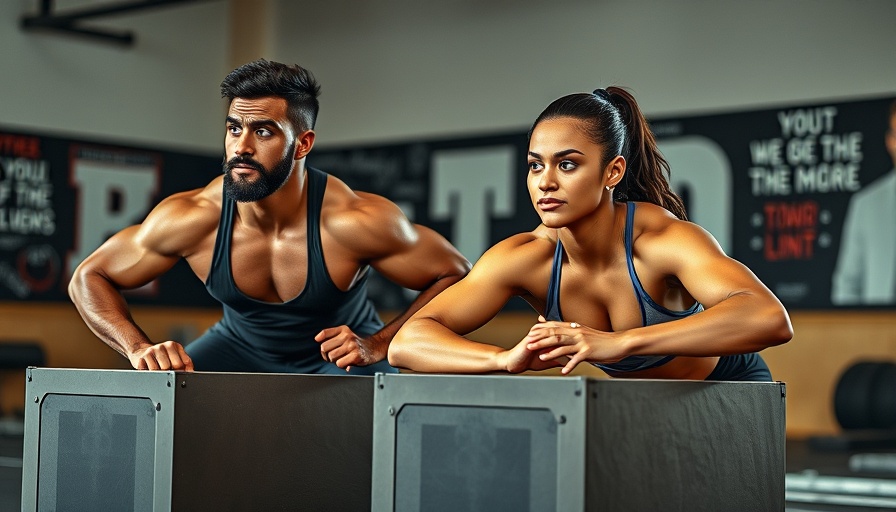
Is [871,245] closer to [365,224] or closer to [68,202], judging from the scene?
[365,224]

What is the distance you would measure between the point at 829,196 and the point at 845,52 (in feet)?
2.36

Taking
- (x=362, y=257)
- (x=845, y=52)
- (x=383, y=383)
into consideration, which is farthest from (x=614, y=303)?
(x=845, y=52)

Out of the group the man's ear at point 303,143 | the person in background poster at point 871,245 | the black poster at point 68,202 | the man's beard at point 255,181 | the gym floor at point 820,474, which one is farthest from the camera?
the black poster at point 68,202

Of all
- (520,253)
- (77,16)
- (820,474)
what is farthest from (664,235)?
(77,16)

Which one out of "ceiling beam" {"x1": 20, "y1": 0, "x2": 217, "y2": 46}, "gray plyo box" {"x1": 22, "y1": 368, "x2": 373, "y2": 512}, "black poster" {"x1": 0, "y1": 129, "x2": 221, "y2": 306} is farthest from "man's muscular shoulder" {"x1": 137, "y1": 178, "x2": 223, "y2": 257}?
"black poster" {"x1": 0, "y1": 129, "x2": 221, "y2": 306}

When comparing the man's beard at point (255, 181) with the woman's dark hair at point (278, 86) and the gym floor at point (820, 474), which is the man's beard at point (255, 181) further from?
the gym floor at point (820, 474)

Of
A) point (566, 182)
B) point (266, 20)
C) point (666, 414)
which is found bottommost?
point (666, 414)

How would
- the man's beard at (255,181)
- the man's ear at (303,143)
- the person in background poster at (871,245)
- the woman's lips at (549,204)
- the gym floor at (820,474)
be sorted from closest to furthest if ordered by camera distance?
the woman's lips at (549,204) → the man's beard at (255,181) → the man's ear at (303,143) → the gym floor at (820,474) → the person in background poster at (871,245)

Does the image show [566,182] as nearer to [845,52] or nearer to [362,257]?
[362,257]

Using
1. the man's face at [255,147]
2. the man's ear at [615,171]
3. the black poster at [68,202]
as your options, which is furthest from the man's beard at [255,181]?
the black poster at [68,202]

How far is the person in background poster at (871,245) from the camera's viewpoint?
18.6 feet

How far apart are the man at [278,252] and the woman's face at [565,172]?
2.36 ft

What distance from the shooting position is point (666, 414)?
76.5 inches

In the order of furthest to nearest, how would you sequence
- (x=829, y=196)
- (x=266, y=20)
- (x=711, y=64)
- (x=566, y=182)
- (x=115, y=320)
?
(x=266, y=20) → (x=711, y=64) → (x=829, y=196) → (x=115, y=320) → (x=566, y=182)
